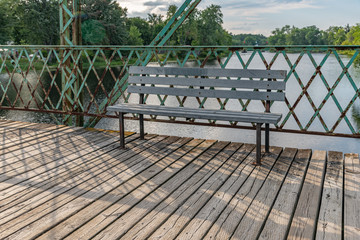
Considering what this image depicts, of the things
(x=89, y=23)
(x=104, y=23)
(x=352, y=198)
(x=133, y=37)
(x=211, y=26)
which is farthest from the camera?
(x=133, y=37)

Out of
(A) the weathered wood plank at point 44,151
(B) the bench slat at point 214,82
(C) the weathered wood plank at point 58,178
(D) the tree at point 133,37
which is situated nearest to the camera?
A: (C) the weathered wood plank at point 58,178

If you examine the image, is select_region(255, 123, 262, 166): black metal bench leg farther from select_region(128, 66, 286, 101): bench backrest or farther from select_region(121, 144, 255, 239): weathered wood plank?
select_region(128, 66, 286, 101): bench backrest

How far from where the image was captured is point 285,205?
2496mm

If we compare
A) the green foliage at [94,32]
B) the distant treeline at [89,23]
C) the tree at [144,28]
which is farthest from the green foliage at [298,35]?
the green foliage at [94,32]

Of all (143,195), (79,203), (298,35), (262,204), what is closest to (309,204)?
(262,204)

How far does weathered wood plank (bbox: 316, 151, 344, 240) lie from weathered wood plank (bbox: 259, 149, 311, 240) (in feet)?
0.57

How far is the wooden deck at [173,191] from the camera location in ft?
7.20

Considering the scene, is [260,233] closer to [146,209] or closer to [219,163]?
[146,209]

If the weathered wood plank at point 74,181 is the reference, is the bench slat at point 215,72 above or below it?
above

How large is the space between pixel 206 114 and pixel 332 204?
4.51 feet

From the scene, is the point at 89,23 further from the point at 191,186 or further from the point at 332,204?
the point at 332,204

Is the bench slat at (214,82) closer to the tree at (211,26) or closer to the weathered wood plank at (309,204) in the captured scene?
the weathered wood plank at (309,204)

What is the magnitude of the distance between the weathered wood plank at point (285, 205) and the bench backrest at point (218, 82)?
0.72 meters

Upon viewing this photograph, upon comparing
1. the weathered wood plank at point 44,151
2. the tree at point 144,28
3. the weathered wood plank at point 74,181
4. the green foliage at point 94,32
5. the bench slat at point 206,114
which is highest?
the tree at point 144,28
